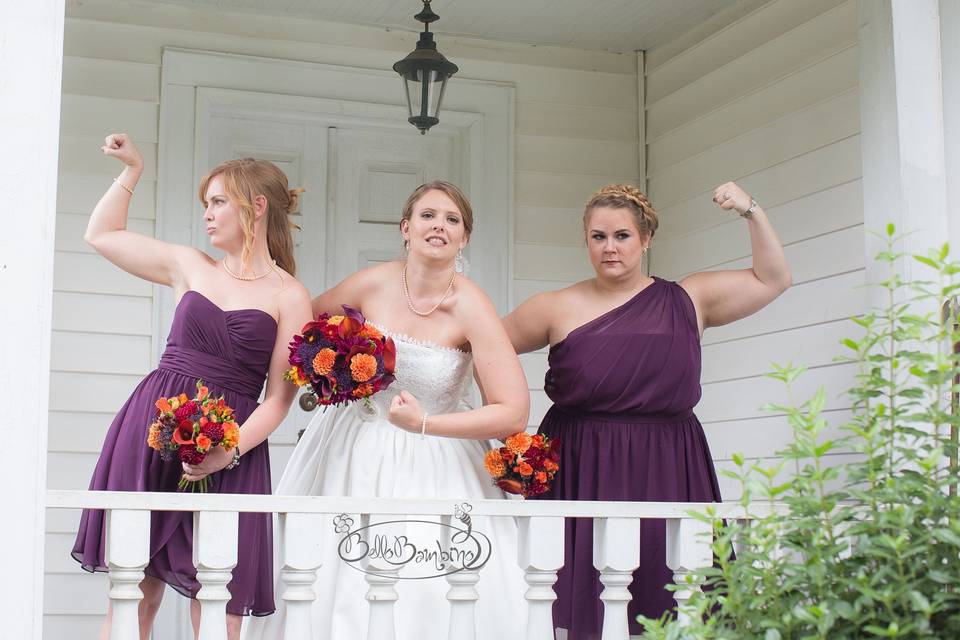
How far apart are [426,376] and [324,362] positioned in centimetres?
47

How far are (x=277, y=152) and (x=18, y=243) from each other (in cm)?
282

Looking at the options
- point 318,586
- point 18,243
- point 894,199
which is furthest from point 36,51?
point 894,199

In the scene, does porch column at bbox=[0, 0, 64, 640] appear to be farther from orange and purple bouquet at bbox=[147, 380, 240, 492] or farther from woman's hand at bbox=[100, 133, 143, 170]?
woman's hand at bbox=[100, 133, 143, 170]

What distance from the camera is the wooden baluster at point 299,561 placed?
8.59 feet

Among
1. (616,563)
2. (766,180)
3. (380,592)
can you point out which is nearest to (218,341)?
(380,592)

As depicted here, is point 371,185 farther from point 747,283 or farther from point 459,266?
point 747,283

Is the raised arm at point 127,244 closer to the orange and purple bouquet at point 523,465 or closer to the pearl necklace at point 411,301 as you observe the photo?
the pearl necklace at point 411,301

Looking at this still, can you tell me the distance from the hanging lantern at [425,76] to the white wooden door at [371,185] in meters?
0.81

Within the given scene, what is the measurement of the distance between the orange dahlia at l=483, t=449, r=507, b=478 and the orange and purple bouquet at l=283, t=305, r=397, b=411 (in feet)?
1.27

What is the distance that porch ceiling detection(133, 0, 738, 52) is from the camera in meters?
5.07

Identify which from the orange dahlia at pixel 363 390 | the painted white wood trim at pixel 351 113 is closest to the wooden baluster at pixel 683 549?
the orange dahlia at pixel 363 390

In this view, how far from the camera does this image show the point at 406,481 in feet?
11.3

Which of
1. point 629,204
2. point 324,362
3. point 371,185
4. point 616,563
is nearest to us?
point 616,563

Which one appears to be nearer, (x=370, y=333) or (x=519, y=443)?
(x=370, y=333)
